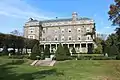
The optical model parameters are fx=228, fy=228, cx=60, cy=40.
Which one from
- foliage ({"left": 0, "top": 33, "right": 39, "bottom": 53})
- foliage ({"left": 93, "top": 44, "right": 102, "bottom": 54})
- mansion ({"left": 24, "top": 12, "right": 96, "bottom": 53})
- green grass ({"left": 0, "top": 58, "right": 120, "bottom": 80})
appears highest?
mansion ({"left": 24, "top": 12, "right": 96, "bottom": 53})

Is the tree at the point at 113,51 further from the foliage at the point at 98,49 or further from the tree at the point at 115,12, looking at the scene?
the foliage at the point at 98,49

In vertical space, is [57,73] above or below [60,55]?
below

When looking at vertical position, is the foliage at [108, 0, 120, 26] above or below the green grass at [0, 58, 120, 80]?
above

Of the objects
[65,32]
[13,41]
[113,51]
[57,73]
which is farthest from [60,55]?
[65,32]

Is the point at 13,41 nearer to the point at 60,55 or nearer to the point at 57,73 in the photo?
the point at 60,55

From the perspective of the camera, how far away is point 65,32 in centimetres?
8794

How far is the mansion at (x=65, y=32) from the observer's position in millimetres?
82812

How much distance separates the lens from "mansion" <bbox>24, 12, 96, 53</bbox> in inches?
3260

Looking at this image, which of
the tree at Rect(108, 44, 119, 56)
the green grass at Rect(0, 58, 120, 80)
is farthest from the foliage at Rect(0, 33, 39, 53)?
the tree at Rect(108, 44, 119, 56)

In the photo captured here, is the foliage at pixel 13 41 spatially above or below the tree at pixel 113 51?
above

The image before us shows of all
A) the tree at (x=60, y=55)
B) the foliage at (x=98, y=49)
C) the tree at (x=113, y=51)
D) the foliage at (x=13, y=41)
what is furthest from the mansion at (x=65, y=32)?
the tree at (x=60, y=55)

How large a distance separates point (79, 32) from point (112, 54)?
128ft

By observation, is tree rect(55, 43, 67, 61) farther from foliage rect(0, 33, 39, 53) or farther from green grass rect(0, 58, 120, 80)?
foliage rect(0, 33, 39, 53)

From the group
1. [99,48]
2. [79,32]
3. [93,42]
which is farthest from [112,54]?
[79,32]
